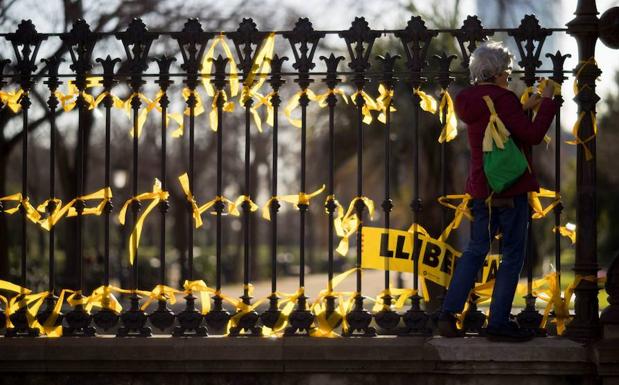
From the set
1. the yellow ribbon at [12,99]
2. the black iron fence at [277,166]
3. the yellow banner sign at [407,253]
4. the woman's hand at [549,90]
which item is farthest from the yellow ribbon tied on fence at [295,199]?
the yellow ribbon at [12,99]

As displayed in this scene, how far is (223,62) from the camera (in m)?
6.11

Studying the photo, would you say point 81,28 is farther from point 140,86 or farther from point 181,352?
point 181,352

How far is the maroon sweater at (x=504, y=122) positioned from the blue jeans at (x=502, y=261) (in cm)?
8

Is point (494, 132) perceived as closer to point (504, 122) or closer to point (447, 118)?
point (504, 122)

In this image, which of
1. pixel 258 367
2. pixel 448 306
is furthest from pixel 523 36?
pixel 258 367

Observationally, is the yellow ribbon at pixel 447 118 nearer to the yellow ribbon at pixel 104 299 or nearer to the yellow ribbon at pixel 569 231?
the yellow ribbon at pixel 569 231

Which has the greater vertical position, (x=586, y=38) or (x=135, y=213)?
(x=586, y=38)

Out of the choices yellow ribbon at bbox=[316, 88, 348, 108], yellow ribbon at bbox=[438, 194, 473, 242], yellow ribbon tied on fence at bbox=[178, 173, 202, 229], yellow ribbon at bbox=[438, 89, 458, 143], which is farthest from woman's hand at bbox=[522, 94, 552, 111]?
yellow ribbon tied on fence at bbox=[178, 173, 202, 229]

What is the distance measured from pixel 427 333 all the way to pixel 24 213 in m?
2.42

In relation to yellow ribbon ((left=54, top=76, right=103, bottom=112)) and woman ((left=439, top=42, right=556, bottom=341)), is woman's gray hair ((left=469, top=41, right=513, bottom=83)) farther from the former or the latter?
yellow ribbon ((left=54, top=76, right=103, bottom=112))

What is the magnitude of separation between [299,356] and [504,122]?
1.66 m

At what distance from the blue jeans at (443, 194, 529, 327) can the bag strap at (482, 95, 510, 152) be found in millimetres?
321

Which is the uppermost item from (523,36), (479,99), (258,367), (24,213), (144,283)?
(523,36)

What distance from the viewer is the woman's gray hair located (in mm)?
5758
